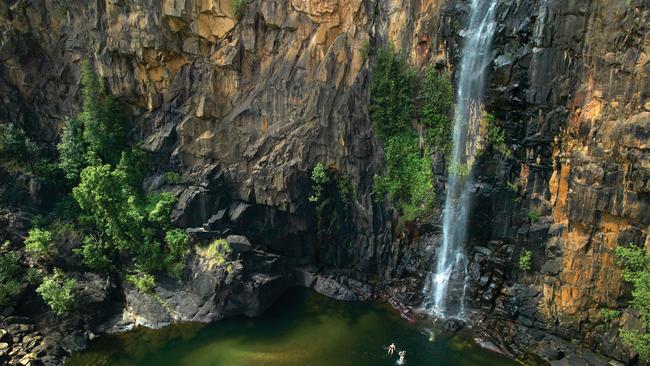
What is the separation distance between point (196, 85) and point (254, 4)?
6.06 metres

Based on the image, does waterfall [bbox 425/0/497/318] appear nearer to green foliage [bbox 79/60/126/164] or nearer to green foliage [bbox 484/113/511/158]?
green foliage [bbox 484/113/511/158]

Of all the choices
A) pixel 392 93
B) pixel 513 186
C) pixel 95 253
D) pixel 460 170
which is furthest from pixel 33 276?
pixel 513 186

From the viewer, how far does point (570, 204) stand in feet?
70.3

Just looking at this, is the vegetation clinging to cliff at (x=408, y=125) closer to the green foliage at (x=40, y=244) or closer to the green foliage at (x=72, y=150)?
the green foliage at (x=72, y=150)

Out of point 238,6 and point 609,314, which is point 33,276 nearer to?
point 238,6

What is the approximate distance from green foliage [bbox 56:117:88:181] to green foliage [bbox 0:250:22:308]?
236 inches

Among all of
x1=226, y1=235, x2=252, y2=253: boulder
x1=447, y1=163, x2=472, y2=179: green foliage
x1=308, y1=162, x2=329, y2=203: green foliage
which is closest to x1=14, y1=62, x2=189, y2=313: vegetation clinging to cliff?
x1=226, y1=235, x2=252, y2=253: boulder

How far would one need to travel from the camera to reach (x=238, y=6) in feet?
89.2

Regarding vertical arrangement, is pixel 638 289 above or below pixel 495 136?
below

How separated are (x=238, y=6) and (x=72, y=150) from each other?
46.0 feet

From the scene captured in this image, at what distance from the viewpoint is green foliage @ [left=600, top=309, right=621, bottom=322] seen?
67.9 feet

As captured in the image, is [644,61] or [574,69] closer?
[644,61]

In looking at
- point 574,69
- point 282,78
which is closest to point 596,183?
point 574,69

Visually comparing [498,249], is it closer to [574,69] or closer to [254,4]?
[574,69]
